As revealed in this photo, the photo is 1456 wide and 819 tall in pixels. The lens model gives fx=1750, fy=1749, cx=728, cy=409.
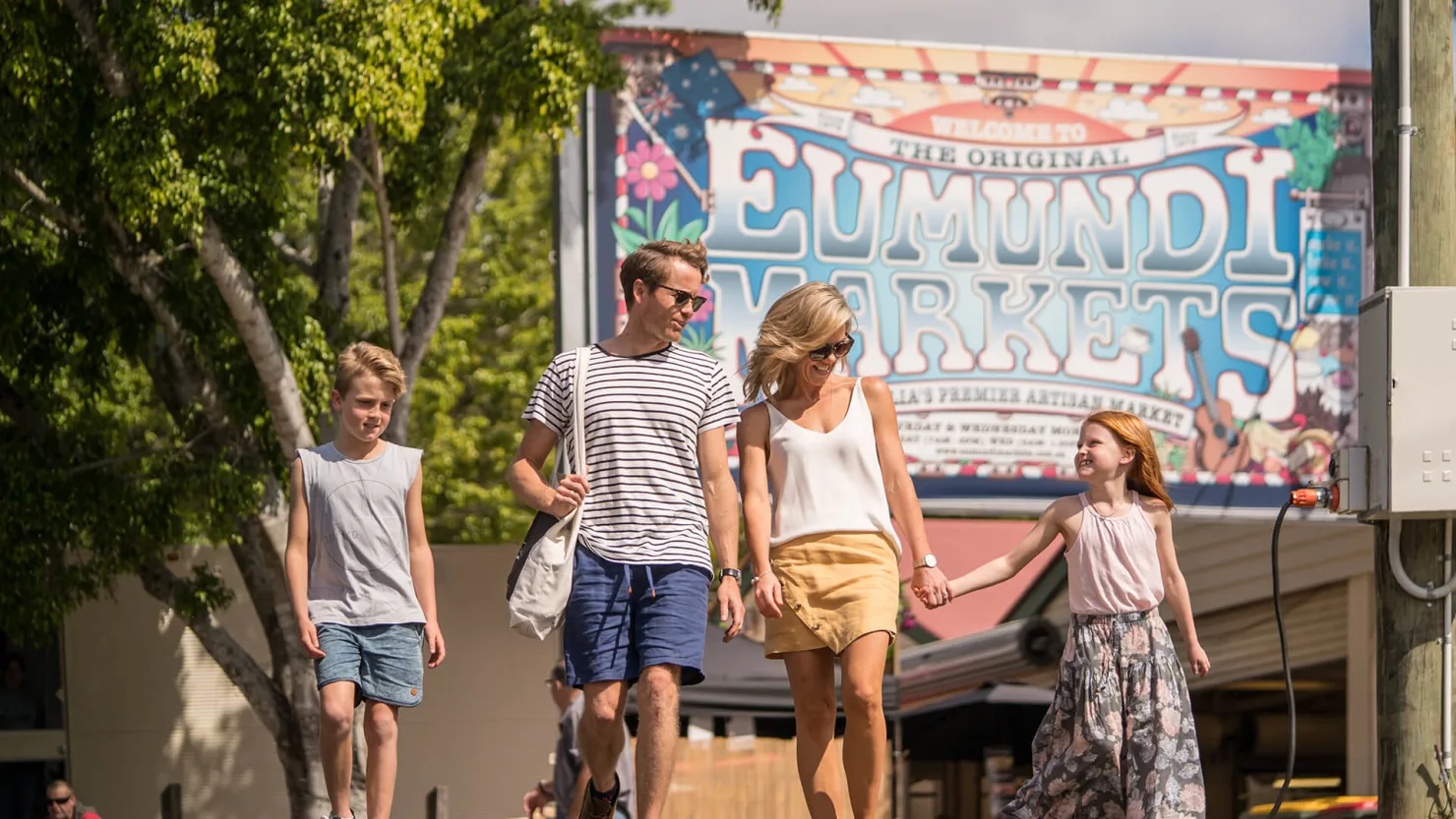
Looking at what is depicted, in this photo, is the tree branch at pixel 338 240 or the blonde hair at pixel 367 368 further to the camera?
the tree branch at pixel 338 240

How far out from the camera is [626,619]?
543cm

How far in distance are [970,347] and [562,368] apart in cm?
788

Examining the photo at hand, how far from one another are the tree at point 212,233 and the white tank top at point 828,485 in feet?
19.9

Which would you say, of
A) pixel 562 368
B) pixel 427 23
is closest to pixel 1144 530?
pixel 562 368

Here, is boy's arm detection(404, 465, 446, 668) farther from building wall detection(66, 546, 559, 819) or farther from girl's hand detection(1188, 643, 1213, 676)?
building wall detection(66, 546, 559, 819)

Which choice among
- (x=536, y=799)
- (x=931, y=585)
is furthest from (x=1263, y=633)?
(x=931, y=585)

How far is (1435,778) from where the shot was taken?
21.7 ft

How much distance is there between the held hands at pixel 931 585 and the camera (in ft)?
18.7

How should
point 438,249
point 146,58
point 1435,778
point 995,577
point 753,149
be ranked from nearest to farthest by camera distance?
point 995,577
point 1435,778
point 146,58
point 753,149
point 438,249

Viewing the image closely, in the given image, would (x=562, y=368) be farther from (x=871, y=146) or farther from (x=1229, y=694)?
(x=1229, y=694)

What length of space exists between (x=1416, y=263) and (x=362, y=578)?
4.18 metres

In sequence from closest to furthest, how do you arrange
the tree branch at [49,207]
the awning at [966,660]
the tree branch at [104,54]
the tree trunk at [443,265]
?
the tree branch at [104,54] < the tree branch at [49,207] < the tree trunk at [443,265] < the awning at [966,660]

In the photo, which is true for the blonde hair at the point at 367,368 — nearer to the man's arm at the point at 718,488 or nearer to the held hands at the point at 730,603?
the man's arm at the point at 718,488

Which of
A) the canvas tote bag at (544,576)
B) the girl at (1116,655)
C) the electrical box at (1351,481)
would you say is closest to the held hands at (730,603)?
the canvas tote bag at (544,576)
